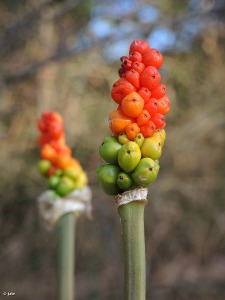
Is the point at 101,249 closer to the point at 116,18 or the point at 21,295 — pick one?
the point at 21,295

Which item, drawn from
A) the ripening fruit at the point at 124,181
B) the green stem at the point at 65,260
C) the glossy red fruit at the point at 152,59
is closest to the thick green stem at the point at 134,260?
the ripening fruit at the point at 124,181

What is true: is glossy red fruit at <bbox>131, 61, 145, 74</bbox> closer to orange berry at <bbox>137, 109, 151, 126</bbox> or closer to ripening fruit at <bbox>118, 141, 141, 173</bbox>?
orange berry at <bbox>137, 109, 151, 126</bbox>

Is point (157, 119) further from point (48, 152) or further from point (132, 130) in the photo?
point (48, 152)

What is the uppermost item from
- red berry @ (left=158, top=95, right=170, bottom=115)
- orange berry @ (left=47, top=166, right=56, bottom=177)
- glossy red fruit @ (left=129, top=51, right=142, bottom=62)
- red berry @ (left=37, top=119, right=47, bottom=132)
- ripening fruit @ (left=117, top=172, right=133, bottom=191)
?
red berry @ (left=37, top=119, right=47, bottom=132)

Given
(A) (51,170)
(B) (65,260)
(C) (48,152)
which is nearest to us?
(B) (65,260)

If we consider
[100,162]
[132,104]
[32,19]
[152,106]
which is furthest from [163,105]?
[100,162]


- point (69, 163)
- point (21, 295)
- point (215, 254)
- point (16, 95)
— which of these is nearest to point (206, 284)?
point (215, 254)

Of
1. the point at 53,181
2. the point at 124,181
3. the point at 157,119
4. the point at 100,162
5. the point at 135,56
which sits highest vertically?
the point at 100,162

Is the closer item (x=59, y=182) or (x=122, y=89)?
(x=122, y=89)

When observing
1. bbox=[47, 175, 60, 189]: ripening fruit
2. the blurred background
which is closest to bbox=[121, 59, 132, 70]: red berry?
bbox=[47, 175, 60, 189]: ripening fruit
